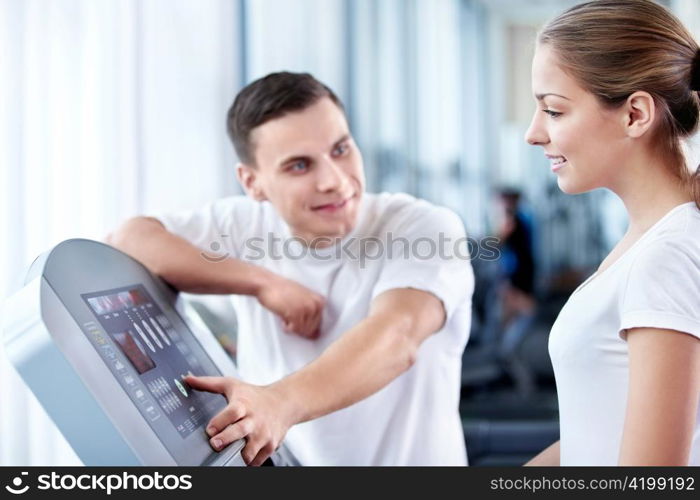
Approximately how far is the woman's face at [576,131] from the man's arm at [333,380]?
38 cm

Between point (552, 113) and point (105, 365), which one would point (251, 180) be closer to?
point (552, 113)

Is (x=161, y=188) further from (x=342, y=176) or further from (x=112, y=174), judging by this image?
(x=342, y=176)

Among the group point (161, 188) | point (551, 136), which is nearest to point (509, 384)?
point (161, 188)

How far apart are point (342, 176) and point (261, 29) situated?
1915 mm

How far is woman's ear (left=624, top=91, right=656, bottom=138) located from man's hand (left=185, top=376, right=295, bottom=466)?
49cm

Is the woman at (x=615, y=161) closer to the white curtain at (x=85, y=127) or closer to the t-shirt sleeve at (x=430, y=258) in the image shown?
the t-shirt sleeve at (x=430, y=258)

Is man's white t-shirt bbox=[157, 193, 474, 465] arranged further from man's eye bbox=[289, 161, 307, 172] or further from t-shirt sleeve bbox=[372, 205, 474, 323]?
man's eye bbox=[289, 161, 307, 172]

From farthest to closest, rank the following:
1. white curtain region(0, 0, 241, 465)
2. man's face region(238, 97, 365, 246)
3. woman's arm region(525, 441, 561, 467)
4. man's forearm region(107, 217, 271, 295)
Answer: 1. white curtain region(0, 0, 241, 465)
2. man's face region(238, 97, 365, 246)
3. man's forearm region(107, 217, 271, 295)
4. woman's arm region(525, 441, 561, 467)

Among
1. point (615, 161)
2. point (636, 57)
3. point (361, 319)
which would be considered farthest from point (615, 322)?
point (361, 319)

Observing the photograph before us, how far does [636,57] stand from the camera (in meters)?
1.00

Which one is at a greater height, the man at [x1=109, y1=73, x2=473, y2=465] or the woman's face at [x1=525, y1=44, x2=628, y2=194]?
the woman's face at [x1=525, y1=44, x2=628, y2=194]

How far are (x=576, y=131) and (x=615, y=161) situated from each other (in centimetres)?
5

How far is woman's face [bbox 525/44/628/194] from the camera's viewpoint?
1.00 metres

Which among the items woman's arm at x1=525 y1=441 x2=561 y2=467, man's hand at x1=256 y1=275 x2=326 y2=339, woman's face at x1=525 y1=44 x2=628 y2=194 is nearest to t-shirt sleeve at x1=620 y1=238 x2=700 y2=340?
woman's face at x1=525 y1=44 x2=628 y2=194
